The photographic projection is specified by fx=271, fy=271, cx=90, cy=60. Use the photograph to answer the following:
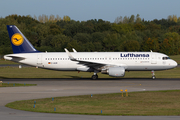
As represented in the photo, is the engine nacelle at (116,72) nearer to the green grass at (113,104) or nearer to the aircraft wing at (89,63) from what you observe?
the aircraft wing at (89,63)

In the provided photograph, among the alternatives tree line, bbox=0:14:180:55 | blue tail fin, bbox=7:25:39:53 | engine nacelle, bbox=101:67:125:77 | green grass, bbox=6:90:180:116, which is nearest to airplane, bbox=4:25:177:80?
blue tail fin, bbox=7:25:39:53

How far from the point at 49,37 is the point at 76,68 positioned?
8490cm

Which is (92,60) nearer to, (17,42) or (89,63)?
(89,63)

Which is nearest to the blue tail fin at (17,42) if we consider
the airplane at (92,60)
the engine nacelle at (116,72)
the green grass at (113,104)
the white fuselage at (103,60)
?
the airplane at (92,60)

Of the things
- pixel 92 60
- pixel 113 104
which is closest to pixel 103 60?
pixel 92 60

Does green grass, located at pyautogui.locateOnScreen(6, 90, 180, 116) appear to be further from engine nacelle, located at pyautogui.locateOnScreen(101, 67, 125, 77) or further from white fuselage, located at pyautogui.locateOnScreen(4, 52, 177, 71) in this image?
white fuselage, located at pyautogui.locateOnScreen(4, 52, 177, 71)

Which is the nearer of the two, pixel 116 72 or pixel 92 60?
pixel 116 72

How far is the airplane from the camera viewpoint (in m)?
41.4

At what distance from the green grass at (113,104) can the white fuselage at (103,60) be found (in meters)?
16.0

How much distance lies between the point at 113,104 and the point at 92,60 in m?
21.4

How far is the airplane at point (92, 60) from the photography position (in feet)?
136

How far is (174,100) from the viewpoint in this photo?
22359 mm

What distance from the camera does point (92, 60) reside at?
4197 cm

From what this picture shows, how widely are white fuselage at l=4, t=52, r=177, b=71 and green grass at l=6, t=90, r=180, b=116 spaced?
1600 cm
